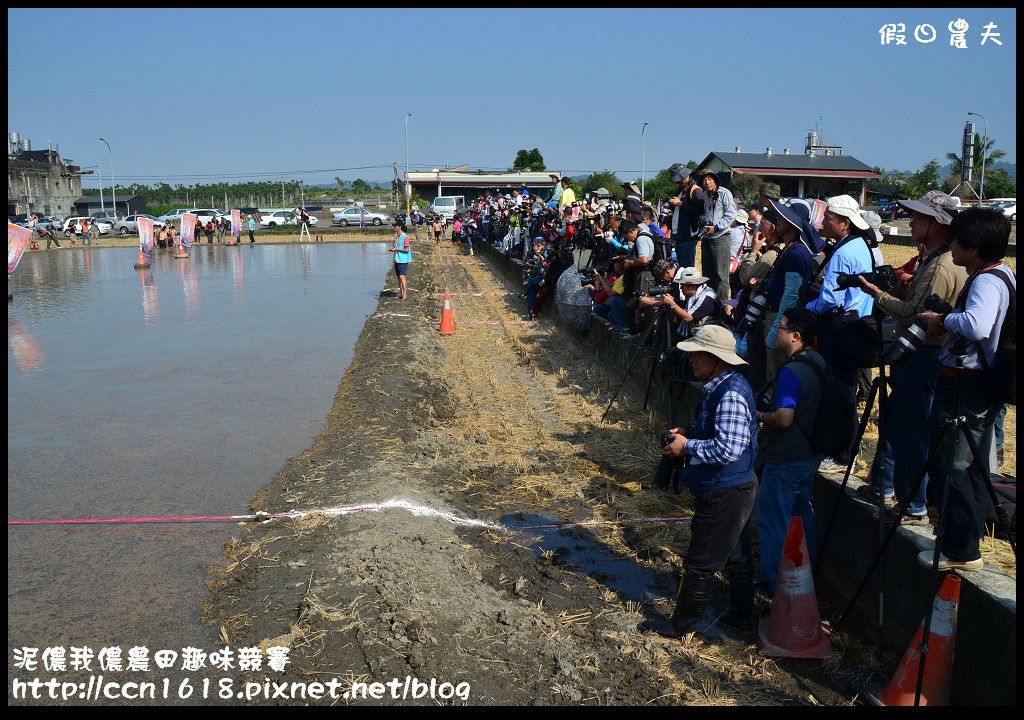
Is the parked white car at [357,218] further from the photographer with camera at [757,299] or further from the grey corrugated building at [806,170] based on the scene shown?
the photographer with camera at [757,299]

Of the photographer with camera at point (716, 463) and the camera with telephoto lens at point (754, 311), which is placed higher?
the camera with telephoto lens at point (754, 311)

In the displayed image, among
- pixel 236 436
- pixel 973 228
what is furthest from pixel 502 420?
pixel 973 228

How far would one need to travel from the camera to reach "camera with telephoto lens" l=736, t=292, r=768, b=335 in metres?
7.07

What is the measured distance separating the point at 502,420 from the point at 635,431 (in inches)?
59.2

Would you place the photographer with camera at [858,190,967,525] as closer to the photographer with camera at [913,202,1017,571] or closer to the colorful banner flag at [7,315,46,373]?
the photographer with camera at [913,202,1017,571]

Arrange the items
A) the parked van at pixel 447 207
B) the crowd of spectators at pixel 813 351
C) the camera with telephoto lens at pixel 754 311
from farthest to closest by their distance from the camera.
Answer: the parked van at pixel 447 207
the camera with telephoto lens at pixel 754 311
the crowd of spectators at pixel 813 351

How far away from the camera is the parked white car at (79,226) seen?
2274 inches

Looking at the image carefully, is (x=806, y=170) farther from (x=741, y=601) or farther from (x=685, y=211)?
(x=741, y=601)

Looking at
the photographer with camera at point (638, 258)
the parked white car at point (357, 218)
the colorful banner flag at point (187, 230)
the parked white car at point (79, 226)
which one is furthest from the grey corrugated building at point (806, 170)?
the photographer with camera at point (638, 258)

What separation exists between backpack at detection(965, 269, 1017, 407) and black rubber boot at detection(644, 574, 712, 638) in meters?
1.73

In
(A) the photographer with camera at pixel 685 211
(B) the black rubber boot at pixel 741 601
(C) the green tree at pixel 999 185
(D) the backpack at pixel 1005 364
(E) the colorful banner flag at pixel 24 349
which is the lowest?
(B) the black rubber boot at pixel 741 601

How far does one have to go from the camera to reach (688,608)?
4840mm

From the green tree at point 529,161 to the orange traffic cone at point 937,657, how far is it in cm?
9534

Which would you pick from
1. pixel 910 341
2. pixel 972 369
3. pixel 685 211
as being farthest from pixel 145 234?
pixel 972 369
